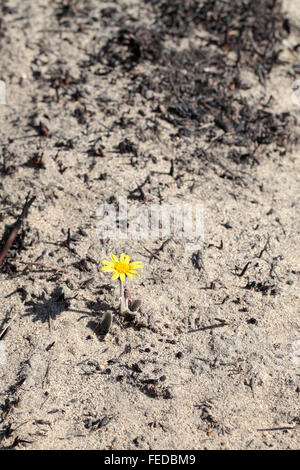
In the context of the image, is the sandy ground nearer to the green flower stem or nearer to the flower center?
the green flower stem

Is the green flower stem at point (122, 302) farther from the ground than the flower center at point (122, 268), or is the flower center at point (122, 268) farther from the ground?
the flower center at point (122, 268)

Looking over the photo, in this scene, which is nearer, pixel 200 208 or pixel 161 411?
pixel 161 411

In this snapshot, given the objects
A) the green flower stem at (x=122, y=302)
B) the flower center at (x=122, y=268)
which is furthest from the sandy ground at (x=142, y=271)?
the flower center at (x=122, y=268)

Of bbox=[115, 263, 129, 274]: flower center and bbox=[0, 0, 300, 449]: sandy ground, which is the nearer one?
bbox=[0, 0, 300, 449]: sandy ground

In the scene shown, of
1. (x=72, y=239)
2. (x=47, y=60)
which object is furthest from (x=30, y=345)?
(x=47, y=60)

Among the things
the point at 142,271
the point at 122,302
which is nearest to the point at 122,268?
the point at 122,302

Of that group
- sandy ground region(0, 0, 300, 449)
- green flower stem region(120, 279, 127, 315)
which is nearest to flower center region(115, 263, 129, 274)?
green flower stem region(120, 279, 127, 315)

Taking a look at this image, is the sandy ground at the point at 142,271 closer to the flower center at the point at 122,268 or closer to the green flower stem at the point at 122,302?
the green flower stem at the point at 122,302

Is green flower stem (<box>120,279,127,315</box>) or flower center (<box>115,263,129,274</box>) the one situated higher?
flower center (<box>115,263,129,274</box>)
